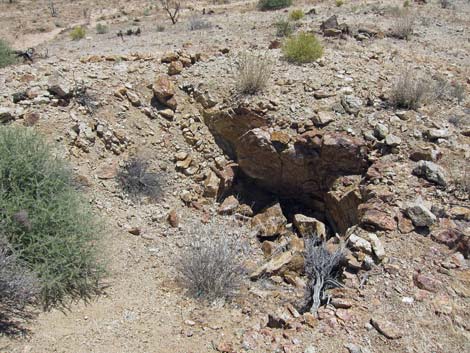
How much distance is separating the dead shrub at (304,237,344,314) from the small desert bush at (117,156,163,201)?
6.96 feet

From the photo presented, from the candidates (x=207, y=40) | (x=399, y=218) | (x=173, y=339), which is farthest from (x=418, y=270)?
(x=207, y=40)

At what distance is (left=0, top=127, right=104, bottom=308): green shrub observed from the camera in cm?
319

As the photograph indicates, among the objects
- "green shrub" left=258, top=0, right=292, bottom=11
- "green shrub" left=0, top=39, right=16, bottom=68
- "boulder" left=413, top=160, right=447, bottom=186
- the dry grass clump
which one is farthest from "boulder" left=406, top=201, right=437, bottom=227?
"green shrub" left=258, top=0, right=292, bottom=11

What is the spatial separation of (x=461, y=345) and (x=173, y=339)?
81.5 inches

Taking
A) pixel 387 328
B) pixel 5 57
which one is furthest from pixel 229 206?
pixel 5 57

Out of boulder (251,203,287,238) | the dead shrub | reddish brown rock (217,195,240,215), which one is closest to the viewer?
the dead shrub

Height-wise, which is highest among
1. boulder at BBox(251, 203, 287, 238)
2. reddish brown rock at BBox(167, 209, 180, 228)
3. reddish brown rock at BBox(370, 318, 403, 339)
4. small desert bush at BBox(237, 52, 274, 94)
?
small desert bush at BBox(237, 52, 274, 94)

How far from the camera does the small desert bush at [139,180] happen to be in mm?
4801

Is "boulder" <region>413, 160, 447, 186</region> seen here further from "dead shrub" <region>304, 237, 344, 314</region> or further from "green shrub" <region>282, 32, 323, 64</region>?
"green shrub" <region>282, 32, 323, 64</region>

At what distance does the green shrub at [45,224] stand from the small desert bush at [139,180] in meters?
1.08

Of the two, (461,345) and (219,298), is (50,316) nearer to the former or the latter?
(219,298)

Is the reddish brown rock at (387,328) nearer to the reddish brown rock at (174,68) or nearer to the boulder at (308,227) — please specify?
the boulder at (308,227)

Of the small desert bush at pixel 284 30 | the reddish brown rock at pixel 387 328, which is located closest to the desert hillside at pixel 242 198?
the reddish brown rock at pixel 387 328

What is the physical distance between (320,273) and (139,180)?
2.45m
